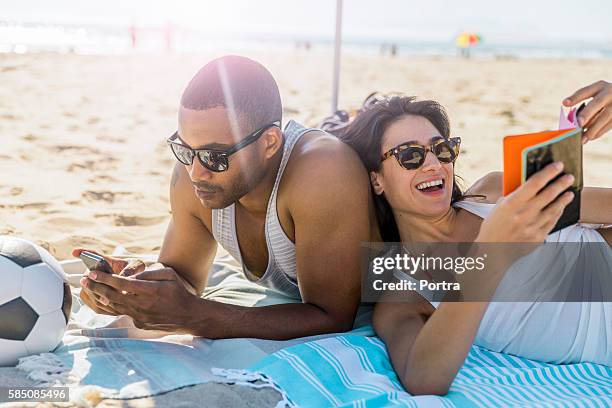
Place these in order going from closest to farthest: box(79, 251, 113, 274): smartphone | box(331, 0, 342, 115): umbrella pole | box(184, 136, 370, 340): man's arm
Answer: box(79, 251, 113, 274): smartphone < box(184, 136, 370, 340): man's arm < box(331, 0, 342, 115): umbrella pole

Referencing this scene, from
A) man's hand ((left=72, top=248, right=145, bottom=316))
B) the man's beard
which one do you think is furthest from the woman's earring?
man's hand ((left=72, top=248, right=145, bottom=316))

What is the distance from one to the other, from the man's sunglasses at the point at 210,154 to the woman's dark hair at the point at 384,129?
0.49 m

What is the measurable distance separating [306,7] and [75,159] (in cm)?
6472

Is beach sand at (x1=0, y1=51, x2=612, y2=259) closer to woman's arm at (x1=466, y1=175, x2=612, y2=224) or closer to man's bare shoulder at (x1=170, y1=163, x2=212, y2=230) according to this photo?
man's bare shoulder at (x1=170, y1=163, x2=212, y2=230)

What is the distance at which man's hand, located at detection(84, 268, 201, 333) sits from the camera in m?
2.54

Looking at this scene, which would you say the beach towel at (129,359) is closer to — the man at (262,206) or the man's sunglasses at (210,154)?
the man at (262,206)

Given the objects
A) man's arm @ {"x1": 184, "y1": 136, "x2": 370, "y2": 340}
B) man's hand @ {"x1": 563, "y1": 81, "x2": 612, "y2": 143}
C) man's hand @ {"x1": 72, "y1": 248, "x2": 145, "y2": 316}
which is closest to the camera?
man's hand @ {"x1": 563, "y1": 81, "x2": 612, "y2": 143}

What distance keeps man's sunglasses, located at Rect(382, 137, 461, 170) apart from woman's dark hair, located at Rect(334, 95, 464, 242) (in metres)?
0.14

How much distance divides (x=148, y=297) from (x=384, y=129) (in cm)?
119

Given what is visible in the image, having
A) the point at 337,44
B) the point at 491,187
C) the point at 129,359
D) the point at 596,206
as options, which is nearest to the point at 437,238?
the point at 491,187

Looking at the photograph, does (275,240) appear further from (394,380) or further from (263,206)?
(394,380)

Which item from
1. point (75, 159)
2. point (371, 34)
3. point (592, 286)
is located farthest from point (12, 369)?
point (371, 34)

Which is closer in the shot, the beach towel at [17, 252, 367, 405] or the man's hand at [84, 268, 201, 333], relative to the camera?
the beach towel at [17, 252, 367, 405]

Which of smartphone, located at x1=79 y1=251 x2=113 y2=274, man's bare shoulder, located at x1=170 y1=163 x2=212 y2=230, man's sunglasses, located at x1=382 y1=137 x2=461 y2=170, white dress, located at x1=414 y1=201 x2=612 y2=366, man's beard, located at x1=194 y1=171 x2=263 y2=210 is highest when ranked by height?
man's sunglasses, located at x1=382 y1=137 x2=461 y2=170
